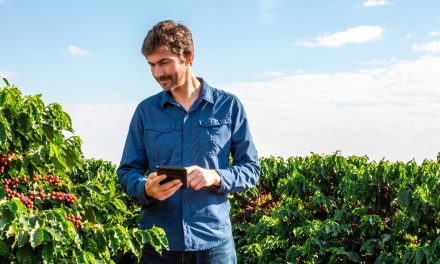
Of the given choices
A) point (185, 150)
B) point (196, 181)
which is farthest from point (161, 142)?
point (196, 181)

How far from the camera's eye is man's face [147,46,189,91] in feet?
11.7

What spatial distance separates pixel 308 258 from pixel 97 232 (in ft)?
10.5

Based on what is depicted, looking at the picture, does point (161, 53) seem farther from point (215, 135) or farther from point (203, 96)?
point (215, 135)

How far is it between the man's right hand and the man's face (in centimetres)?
49

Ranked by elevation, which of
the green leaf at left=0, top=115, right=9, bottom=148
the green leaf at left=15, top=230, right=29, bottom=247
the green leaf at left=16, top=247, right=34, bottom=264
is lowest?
the green leaf at left=16, top=247, right=34, bottom=264

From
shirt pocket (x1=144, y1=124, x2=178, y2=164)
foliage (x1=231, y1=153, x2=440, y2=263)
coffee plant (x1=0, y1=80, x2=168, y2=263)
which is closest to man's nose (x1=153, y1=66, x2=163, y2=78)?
shirt pocket (x1=144, y1=124, x2=178, y2=164)

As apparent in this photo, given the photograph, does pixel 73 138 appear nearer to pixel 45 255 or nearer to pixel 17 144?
pixel 17 144

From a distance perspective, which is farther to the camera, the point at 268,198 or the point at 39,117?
the point at 268,198

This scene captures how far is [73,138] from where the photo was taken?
4922mm

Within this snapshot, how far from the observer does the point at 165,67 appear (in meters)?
3.57

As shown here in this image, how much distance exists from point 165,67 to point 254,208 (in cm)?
482

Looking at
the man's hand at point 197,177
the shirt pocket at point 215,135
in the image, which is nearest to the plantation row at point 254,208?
the man's hand at point 197,177

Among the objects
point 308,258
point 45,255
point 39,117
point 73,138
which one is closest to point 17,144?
point 39,117

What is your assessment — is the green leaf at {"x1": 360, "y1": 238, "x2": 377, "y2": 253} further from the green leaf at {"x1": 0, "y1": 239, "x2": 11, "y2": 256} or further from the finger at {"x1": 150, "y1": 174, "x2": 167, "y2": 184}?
the green leaf at {"x1": 0, "y1": 239, "x2": 11, "y2": 256}
